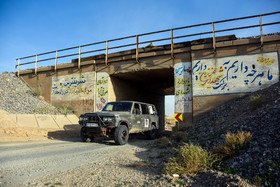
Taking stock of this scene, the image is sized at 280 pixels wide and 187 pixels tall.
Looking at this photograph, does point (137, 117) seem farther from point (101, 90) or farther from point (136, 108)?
point (101, 90)

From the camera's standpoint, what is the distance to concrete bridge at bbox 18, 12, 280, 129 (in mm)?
11445

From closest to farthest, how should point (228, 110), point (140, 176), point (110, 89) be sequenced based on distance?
1. point (140, 176)
2. point (228, 110)
3. point (110, 89)

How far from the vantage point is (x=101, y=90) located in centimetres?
1513

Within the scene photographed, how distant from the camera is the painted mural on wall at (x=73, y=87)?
1562 centimetres

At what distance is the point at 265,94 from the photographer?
31.5 ft

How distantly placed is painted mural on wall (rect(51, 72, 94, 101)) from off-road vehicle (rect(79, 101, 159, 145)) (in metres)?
6.25

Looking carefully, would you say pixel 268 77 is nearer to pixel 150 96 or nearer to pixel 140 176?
pixel 140 176

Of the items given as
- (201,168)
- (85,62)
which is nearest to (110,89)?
(85,62)

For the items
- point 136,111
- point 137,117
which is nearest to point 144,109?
point 136,111

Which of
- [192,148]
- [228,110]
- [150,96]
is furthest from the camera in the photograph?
[150,96]

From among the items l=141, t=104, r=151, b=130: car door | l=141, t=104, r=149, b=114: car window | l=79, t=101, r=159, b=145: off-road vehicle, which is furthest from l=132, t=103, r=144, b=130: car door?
l=141, t=104, r=149, b=114: car window

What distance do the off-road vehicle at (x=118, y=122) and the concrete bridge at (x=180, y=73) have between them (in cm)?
348

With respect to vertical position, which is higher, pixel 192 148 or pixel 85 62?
pixel 85 62

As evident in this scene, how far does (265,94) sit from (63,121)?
1168 centimetres
